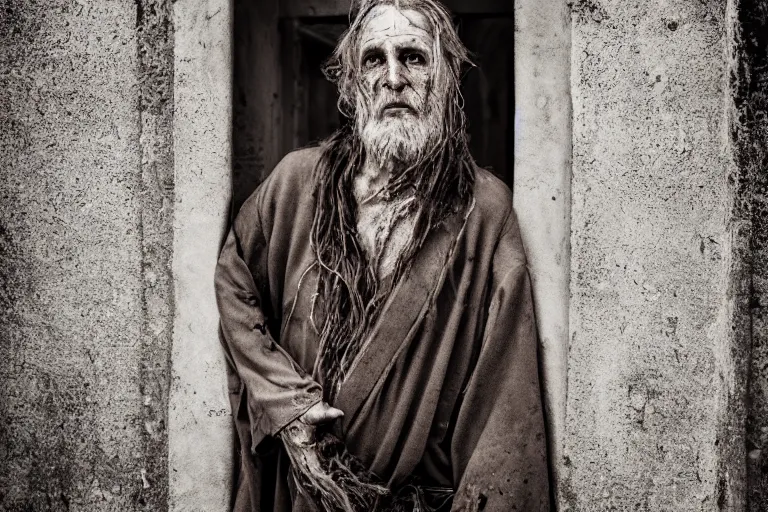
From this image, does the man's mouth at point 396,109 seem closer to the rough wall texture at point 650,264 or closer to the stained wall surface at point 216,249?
the stained wall surface at point 216,249

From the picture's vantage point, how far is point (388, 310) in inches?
87.0

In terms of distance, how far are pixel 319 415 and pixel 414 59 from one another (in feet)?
3.84

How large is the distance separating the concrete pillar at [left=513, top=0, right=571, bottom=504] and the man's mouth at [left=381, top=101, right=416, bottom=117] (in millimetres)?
348

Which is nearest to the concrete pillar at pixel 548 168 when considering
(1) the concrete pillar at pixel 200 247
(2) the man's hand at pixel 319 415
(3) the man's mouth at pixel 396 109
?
(3) the man's mouth at pixel 396 109

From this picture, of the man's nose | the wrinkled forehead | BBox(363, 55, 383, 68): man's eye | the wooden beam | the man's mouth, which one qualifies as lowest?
the man's mouth

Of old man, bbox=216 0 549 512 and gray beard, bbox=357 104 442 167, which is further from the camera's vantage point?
gray beard, bbox=357 104 442 167

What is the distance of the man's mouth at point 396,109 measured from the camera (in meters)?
2.28

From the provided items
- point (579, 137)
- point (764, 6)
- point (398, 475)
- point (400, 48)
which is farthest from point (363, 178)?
point (764, 6)

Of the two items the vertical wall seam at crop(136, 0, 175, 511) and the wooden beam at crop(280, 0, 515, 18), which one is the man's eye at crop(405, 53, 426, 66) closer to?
the wooden beam at crop(280, 0, 515, 18)

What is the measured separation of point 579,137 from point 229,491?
1.63m

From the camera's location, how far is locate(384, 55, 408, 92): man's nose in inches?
88.6

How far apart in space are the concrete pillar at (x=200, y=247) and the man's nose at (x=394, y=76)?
0.56m

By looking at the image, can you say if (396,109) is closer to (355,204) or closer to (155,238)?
(355,204)

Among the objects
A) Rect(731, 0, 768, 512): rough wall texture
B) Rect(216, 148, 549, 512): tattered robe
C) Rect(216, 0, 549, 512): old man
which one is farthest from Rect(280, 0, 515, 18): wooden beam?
Rect(731, 0, 768, 512): rough wall texture
